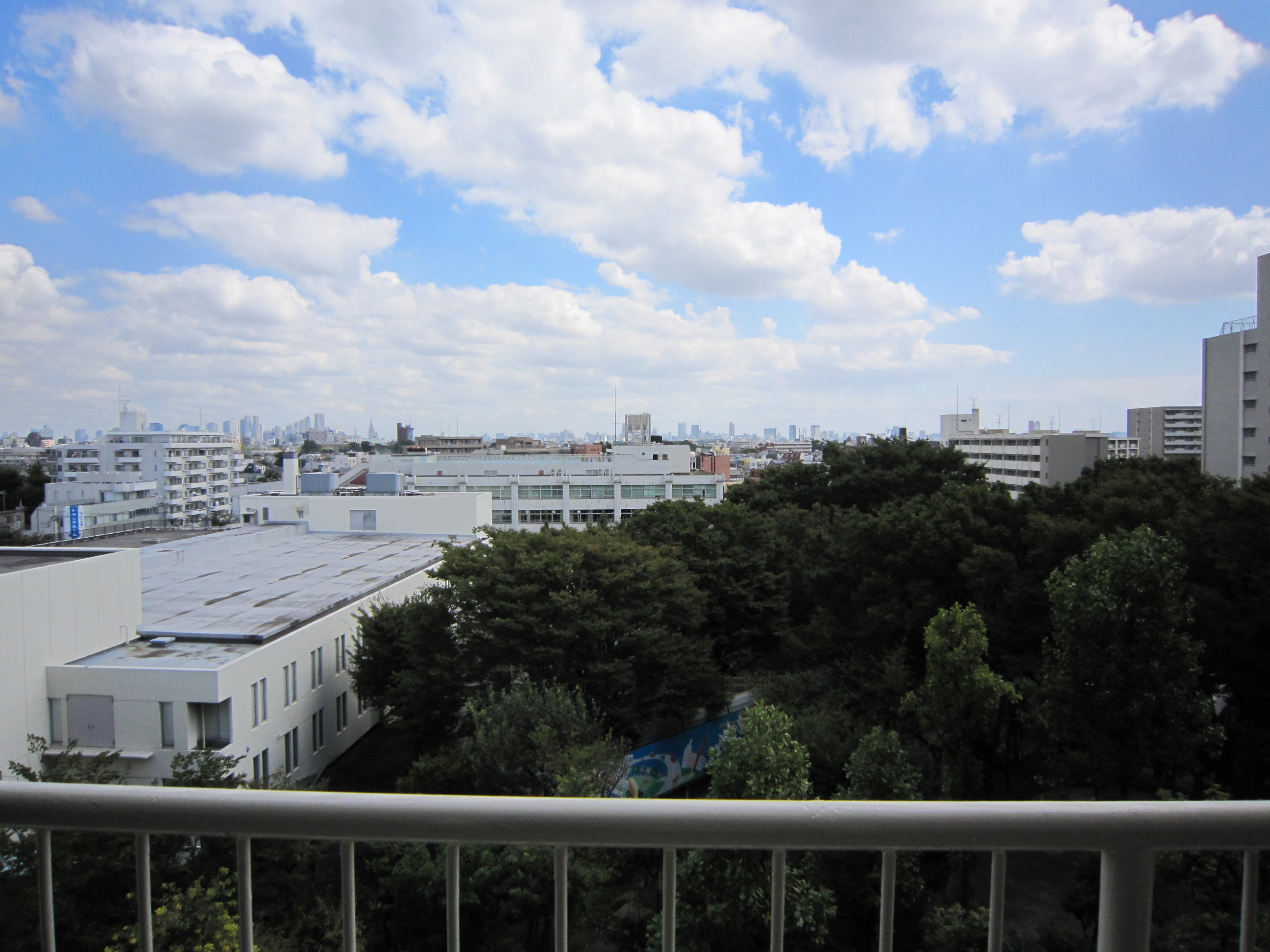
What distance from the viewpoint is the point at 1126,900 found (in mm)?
1145

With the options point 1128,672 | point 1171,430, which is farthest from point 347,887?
point 1171,430

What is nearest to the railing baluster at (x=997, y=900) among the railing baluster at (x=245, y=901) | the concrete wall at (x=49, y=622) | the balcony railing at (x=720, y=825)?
the balcony railing at (x=720, y=825)

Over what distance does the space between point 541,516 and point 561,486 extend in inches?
73.2

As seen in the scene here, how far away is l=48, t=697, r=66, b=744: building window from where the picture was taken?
1027 centimetres

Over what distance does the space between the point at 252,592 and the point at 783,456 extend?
101 metres

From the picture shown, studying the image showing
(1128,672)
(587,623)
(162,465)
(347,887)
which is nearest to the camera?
(347,887)

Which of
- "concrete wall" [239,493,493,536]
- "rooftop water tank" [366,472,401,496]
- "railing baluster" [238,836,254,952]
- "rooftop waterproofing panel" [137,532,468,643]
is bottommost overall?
"rooftop waterproofing panel" [137,532,468,643]

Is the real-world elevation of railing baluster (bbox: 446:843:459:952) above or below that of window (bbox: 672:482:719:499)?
above

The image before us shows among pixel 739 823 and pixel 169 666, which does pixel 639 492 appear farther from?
pixel 739 823

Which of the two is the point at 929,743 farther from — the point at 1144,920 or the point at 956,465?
the point at 956,465

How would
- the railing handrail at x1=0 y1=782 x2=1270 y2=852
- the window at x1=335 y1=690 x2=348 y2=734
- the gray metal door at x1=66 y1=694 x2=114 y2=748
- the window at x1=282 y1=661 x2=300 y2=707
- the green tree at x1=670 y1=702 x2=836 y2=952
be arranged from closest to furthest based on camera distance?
the railing handrail at x1=0 y1=782 x2=1270 y2=852 → the green tree at x1=670 y1=702 x2=836 y2=952 → the gray metal door at x1=66 y1=694 x2=114 y2=748 → the window at x1=282 y1=661 x2=300 y2=707 → the window at x1=335 y1=690 x2=348 y2=734

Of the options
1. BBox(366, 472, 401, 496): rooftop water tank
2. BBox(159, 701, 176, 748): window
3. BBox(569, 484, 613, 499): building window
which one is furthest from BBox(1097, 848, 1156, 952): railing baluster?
BBox(569, 484, 613, 499): building window

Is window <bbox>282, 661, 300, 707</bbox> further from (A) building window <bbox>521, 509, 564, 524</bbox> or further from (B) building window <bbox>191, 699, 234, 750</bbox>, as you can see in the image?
(A) building window <bbox>521, 509, 564, 524</bbox>

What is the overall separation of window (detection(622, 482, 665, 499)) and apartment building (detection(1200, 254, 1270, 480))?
22.2 m
